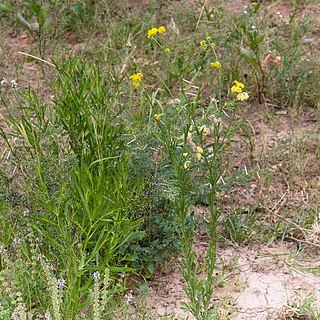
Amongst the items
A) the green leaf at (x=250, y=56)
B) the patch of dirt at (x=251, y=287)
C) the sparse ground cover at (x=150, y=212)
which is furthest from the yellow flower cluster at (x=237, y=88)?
the green leaf at (x=250, y=56)

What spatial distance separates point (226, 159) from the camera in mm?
3969

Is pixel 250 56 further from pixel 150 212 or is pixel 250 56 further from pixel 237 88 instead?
pixel 150 212

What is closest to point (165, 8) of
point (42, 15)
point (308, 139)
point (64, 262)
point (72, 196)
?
point (42, 15)

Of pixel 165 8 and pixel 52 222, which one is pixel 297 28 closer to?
pixel 165 8

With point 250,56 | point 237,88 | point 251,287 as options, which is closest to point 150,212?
point 251,287

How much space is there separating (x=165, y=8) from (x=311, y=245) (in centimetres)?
272

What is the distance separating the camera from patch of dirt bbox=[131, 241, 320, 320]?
306 cm

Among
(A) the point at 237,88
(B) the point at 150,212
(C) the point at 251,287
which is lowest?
(C) the point at 251,287

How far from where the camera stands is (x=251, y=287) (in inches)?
126

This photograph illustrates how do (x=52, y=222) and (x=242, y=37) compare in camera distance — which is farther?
(x=242, y=37)

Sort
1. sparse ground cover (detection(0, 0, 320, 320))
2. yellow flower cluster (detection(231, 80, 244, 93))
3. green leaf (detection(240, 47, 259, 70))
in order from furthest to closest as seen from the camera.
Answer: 1. green leaf (detection(240, 47, 259, 70))
2. yellow flower cluster (detection(231, 80, 244, 93))
3. sparse ground cover (detection(0, 0, 320, 320))

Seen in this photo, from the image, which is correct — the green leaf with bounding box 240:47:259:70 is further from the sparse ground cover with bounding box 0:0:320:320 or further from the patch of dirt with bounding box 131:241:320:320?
the patch of dirt with bounding box 131:241:320:320

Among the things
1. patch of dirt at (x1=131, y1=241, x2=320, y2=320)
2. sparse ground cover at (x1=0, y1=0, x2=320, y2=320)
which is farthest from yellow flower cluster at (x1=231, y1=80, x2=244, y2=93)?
patch of dirt at (x1=131, y1=241, x2=320, y2=320)

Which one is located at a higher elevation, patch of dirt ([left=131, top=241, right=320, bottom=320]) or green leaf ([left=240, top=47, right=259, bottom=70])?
green leaf ([left=240, top=47, right=259, bottom=70])
